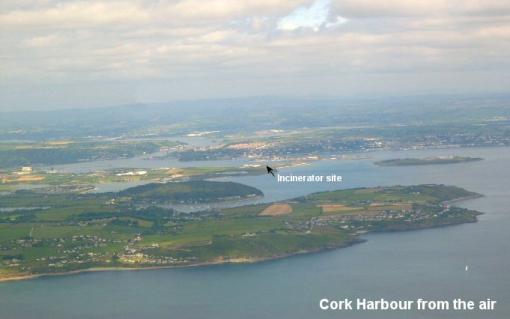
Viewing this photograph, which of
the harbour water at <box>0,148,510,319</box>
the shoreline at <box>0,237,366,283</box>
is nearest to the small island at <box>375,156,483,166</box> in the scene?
the harbour water at <box>0,148,510,319</box>

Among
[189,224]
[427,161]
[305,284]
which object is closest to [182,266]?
[305,284]

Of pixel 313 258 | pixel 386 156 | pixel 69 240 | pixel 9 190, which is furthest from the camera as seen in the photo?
pixel 386 156

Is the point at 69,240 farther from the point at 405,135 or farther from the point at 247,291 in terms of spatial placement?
the point at 405,135

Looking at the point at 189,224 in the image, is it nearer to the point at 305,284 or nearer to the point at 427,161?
the point at 305,284

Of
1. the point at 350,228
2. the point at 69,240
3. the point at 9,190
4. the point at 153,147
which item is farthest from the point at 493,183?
the point at 153,147

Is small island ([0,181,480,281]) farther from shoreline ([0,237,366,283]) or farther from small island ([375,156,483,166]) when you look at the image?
small island ([375,156,483,166])
